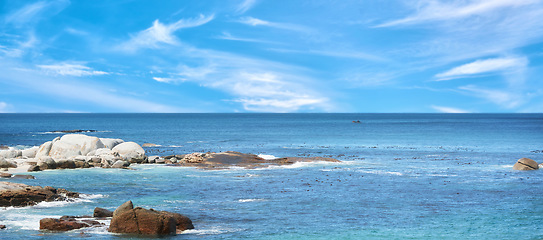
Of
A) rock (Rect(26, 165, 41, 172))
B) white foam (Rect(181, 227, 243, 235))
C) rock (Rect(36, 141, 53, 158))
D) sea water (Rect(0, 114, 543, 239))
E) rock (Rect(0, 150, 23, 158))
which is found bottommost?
white foam (Rect(181, 227, 243, 235))

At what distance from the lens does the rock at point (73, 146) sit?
161ft

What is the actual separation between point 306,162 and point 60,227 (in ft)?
103

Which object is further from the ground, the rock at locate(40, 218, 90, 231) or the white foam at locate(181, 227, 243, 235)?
the rock at locate(40, 218, 90, 231)

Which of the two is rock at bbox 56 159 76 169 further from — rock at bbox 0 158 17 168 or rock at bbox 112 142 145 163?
rock at bbox 112 142 145 163

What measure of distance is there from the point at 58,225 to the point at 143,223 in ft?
12.1

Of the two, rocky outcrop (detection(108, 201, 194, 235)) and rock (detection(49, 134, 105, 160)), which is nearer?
rocky outcrop (detection(108, 201, 194, 235))

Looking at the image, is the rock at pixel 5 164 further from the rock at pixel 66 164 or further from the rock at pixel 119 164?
the rock at pixel 119 164

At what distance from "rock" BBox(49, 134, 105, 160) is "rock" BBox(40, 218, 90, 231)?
3013 centimetres

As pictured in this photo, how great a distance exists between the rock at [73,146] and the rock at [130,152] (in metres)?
2.51

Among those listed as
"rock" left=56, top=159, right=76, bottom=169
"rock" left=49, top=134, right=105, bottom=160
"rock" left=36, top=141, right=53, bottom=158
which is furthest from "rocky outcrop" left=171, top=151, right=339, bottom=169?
"rock" left=36, top=141, right=53, bottom=158

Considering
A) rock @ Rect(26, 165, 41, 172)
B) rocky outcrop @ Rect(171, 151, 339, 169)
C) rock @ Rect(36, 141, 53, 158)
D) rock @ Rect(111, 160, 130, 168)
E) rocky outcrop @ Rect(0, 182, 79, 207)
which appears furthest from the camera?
rock @ Rect(36, 141, 53, 158)

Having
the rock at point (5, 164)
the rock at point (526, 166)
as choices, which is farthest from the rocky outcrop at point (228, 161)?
the rock at point (526, 166)

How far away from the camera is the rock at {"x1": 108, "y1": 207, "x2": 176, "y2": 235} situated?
20.0 metres

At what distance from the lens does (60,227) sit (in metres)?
20.2
